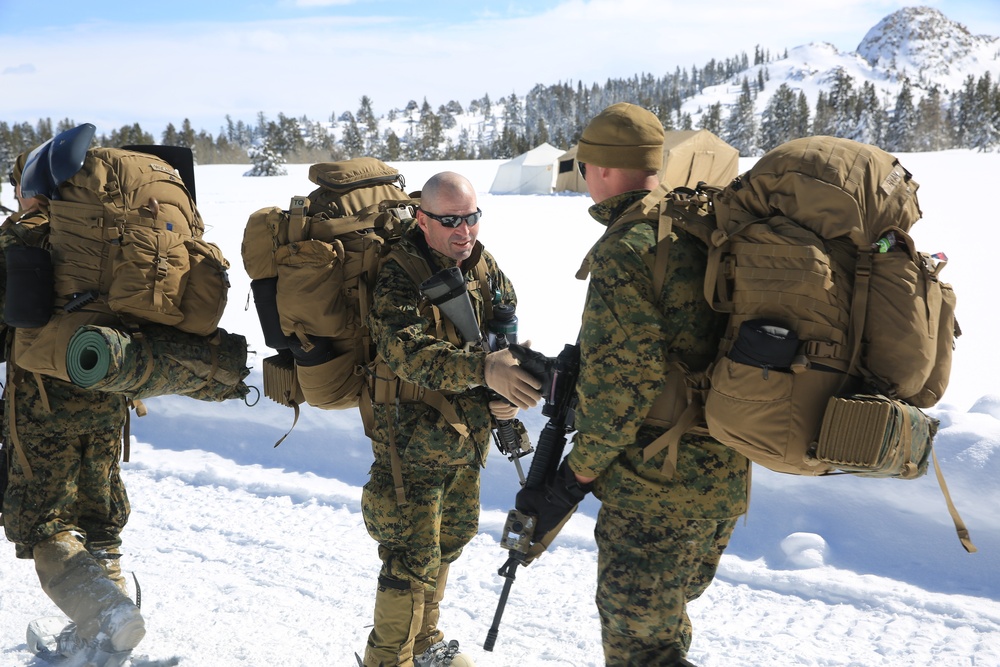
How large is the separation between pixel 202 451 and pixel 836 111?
276 ft

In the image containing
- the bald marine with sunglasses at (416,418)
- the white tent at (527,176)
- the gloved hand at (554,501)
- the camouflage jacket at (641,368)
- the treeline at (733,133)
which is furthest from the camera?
the treeline at (733,133)

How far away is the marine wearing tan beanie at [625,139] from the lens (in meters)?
2.44

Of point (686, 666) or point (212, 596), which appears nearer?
point (686, 666)

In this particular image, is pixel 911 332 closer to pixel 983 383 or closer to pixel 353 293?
pixel 353 293

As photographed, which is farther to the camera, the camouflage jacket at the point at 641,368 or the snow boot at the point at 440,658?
the snow boot at the point at 440,658

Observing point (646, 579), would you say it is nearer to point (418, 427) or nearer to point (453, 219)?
point (418, 427)

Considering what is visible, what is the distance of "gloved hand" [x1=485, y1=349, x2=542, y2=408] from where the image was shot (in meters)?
2.63

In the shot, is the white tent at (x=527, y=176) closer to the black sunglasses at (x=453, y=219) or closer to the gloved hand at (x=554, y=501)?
the black sunglasses at (x=453, y=219)

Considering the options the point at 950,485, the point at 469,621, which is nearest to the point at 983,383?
the point at 950,485

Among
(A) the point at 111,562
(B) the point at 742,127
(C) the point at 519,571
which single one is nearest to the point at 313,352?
(A) the point at 111,562

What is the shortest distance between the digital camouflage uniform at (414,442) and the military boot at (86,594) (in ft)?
3.59

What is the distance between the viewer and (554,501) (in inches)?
100

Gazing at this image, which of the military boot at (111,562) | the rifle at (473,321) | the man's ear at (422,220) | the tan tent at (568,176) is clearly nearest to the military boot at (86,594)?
the military boot at (111,562)

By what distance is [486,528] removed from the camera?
4680 mm
